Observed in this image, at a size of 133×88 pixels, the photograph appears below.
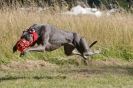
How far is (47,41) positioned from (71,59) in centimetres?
316

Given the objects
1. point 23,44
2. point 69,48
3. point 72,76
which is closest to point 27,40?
point 23,44

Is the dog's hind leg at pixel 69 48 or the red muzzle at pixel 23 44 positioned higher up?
the red muzzle at pixel 23 44

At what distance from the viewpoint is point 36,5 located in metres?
14.3

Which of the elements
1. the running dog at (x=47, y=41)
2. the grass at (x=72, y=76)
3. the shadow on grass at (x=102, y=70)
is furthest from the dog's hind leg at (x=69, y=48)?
the shadow on grass at (x=102, y=70)

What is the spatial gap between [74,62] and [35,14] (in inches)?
97.7

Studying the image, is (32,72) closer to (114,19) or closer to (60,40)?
(60,40)

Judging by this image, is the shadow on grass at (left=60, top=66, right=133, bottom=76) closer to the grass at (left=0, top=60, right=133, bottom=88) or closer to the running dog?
the grass at (left=0, top=60, right=133, bottom=88)

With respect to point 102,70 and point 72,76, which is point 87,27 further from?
point 72,76

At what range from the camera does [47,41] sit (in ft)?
28.0

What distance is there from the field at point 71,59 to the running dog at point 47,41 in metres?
0.60

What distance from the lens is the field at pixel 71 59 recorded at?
9.07 m

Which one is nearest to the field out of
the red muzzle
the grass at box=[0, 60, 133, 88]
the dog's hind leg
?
the grass at box=[0, 60, 133, 88]

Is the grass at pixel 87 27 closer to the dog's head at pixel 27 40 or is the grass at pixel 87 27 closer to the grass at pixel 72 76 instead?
the grass at pixel 72 76

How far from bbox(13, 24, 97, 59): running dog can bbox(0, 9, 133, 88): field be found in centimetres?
60
